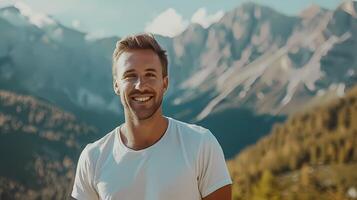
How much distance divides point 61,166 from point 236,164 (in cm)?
5807

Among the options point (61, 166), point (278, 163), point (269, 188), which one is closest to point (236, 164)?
point (278, 163)

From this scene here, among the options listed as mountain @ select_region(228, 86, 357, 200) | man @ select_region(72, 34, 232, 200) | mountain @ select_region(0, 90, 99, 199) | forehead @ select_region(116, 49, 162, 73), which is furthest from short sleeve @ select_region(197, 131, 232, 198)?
mountain @ select_region(0, 90, 99, 199)

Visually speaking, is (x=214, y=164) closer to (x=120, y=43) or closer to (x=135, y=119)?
(x=135, y=119)

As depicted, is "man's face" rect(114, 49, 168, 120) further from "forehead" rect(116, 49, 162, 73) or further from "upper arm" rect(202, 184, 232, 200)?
"upper arm" rect(202, 184, 232, 200)

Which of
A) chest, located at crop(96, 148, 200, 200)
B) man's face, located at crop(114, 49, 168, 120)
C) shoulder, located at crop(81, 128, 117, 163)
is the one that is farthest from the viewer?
shoulder, located at crop(81, 128, 117, 163)

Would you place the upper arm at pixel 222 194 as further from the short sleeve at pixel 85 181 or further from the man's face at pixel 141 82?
the short sleeve at pixel 85 181

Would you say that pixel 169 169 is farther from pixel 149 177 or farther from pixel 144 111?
pixel 144 111

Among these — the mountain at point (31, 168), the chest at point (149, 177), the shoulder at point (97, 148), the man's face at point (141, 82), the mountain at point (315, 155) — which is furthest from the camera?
the mountain at point (31, 168)

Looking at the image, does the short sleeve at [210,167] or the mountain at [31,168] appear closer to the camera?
the short sleeve at [210,167]

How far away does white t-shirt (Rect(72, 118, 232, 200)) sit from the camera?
253 centimetres

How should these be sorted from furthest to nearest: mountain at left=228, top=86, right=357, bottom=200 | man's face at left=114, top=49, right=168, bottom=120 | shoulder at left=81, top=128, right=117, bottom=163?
mountain at left=228, top=86, right=357, bottom=200 → shoulder at left=81, top=128, right=117, bottom=163 → man's face at left=114, top=49, right=168, bottom=120

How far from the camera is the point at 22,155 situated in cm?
18050

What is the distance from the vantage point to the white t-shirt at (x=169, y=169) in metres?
2.53

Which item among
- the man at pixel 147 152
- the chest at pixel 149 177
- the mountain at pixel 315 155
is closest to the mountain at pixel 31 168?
the mountain at pixel 315 155
